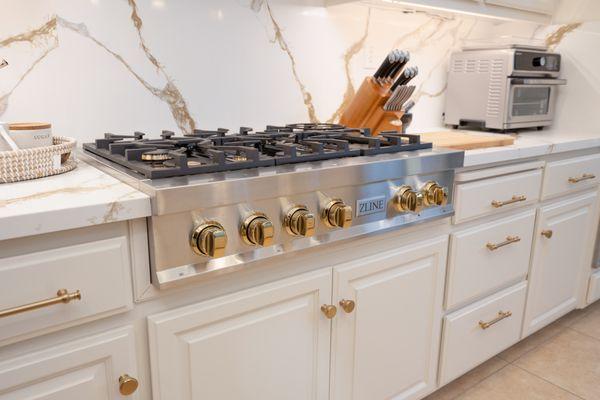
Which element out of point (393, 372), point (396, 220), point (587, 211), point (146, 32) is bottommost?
point (393, 372)

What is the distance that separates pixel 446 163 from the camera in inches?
50.1

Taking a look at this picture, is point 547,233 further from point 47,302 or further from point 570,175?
point 47,302

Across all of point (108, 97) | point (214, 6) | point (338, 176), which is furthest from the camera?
point (214, 6)

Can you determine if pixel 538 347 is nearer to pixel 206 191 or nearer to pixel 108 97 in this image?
pixel 206 191

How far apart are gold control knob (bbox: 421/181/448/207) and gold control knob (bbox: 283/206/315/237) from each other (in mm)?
383

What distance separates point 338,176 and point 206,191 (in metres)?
0.31

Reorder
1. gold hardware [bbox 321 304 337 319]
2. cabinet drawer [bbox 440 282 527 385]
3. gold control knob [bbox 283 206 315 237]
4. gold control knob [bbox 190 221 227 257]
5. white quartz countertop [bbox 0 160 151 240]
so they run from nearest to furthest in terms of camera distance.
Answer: white quartz countertop [bbox 0 160 151 240]
gold control knob [bbox 190 221 227 257]
gold control knob [bbox 283 206 315 237]
gold hardware [bbox 321 304 337 319]
cabinet drawer [bbox 440 282 527 385]

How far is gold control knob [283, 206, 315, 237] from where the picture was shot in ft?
3.14

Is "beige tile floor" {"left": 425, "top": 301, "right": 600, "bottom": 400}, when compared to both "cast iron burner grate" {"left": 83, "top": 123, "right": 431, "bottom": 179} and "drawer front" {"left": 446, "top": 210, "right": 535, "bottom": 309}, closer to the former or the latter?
"drawer front" {"left": 446, "top": 210, "right": 535, "bottom": 309}

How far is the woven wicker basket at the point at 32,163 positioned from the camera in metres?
0.89

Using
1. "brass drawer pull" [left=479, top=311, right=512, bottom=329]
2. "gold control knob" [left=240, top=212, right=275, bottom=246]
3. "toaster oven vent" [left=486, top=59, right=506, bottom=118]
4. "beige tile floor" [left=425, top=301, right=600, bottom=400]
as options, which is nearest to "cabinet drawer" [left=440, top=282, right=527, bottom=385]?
"brass drawer pull" [left=479, top=311, right=512, bottom=329]

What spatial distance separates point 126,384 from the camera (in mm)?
850

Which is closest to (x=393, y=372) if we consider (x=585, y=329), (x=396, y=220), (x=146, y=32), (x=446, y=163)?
(x=396, y=220)

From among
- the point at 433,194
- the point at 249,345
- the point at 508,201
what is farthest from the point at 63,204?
the point at 508,201
